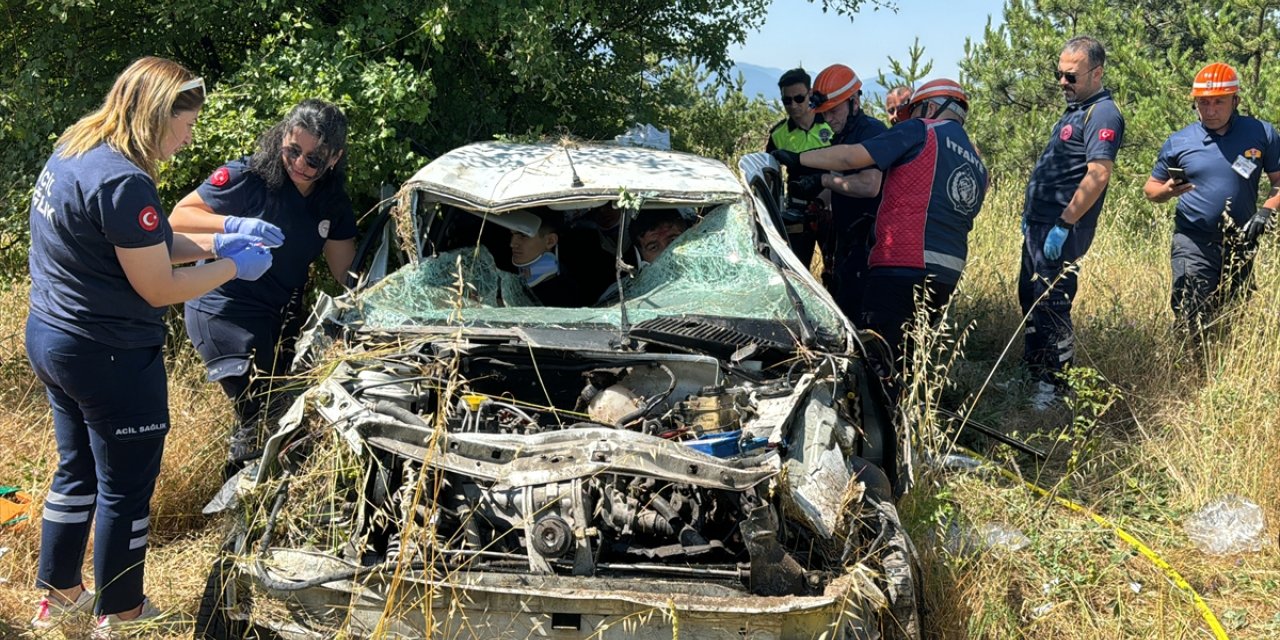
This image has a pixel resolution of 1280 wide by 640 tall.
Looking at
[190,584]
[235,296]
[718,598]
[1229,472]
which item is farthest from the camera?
[1229,472]

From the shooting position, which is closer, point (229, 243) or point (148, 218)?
point (148, 218)

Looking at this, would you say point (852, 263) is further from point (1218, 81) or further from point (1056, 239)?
point (1218, 81)

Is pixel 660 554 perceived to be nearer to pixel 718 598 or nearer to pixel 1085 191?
pixel 718 598

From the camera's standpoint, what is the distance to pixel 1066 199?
20.4ft

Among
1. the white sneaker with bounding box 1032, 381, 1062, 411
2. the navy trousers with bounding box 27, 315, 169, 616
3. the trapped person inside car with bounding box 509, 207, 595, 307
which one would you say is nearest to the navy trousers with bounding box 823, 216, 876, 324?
the white sneaker with bounding box 1032, 381, 1062, 411

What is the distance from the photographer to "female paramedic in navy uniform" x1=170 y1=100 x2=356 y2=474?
14.8 ft

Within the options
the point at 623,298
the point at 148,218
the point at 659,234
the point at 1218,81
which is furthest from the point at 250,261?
the point at 1218,81

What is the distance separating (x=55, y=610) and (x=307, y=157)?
1.98m

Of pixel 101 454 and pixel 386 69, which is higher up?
pixel 386 69

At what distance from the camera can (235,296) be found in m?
4.57

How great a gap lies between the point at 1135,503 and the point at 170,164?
503 centimetres

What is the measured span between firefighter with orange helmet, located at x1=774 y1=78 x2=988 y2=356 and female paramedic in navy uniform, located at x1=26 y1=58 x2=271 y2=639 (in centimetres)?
331

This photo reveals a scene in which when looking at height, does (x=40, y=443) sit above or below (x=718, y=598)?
below

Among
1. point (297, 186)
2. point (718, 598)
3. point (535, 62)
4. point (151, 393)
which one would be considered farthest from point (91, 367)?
point (535, 62)
